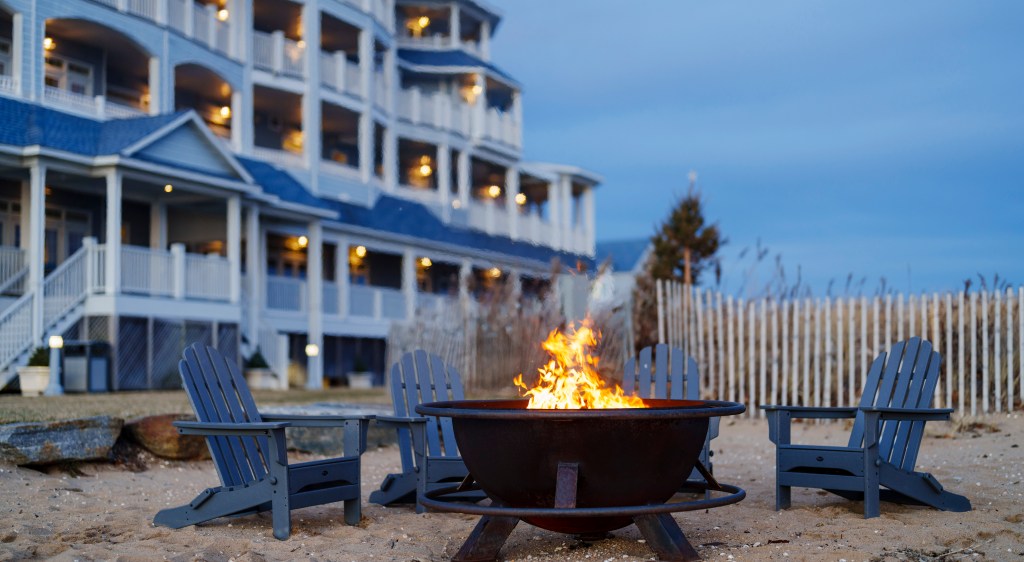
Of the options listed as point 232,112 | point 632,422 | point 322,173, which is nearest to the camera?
point 632,422

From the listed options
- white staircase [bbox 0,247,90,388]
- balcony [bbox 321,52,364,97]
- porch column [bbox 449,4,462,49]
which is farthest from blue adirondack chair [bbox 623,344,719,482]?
porch column [bbox 449,4,462,49]

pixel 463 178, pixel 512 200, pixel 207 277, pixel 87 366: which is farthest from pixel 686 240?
pixel 87 366

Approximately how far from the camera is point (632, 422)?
4.06 metres

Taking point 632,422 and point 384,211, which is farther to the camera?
point 384,211

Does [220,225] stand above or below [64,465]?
above

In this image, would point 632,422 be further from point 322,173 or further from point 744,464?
point 322,173

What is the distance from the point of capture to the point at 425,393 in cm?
651

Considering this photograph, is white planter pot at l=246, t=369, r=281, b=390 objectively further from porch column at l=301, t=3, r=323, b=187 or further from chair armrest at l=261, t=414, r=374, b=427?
chair armrest at l=261, t=414, r=374, b=427

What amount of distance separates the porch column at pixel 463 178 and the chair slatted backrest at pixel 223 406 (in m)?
21.4

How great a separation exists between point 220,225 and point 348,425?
13905 millimetres

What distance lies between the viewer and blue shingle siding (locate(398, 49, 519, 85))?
91.1ft

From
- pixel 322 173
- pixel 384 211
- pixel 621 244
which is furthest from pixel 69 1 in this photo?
pixel 621 244

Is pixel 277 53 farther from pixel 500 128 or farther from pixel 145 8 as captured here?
pixel 500 128

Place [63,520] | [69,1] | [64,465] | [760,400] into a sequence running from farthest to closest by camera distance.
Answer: [69,1] → [760,400] → [64,465] → [63,520]
